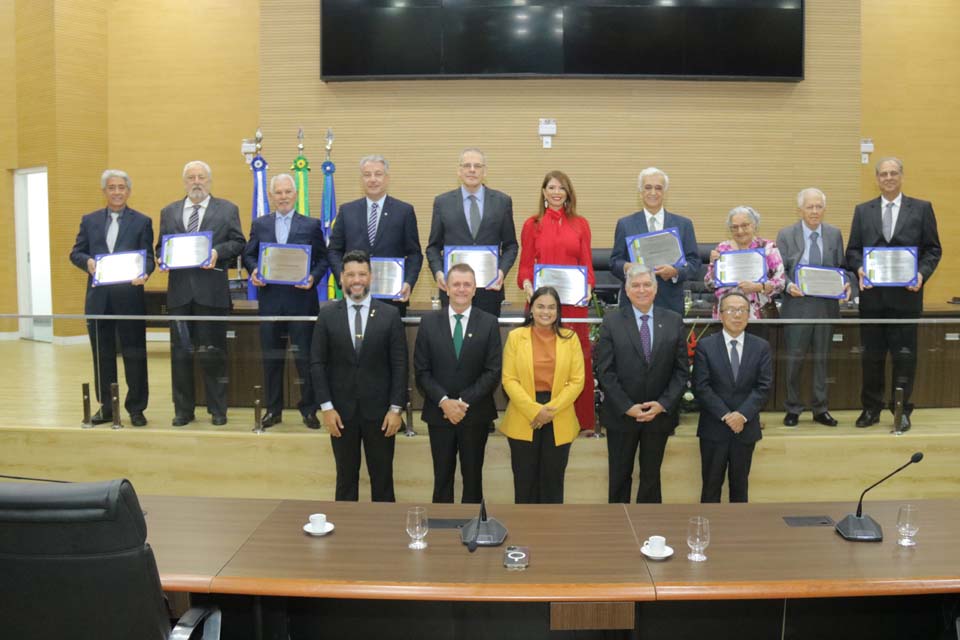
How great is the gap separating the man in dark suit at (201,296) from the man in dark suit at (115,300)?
0.73 feet

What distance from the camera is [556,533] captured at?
2918mm

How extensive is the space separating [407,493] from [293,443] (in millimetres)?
788

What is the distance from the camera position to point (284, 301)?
17.5ft

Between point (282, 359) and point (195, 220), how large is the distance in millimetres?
1134

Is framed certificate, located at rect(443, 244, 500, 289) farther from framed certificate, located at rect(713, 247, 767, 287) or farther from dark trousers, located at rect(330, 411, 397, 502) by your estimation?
framed certificate, located at rect(713, 247, 767, 287)

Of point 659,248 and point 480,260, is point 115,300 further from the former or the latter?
point 659,248

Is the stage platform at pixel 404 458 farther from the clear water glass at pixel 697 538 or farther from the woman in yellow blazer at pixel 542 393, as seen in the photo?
the clear water glass at pixel 697 538

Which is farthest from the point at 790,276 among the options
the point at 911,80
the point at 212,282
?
the point at 911,80

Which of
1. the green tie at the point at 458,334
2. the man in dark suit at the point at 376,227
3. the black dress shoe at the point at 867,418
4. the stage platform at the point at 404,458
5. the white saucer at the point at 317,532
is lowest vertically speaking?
the stage platform at the point at 404,458

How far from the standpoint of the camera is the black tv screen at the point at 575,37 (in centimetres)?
856

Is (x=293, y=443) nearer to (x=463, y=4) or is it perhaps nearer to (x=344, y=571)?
(x=344, y=571)

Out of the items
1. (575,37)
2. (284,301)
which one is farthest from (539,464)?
(575,37)

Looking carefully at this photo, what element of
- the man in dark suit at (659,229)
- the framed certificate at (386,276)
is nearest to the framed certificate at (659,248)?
the man in dark suit at (659,229)

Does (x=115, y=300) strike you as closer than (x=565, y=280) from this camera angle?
No
